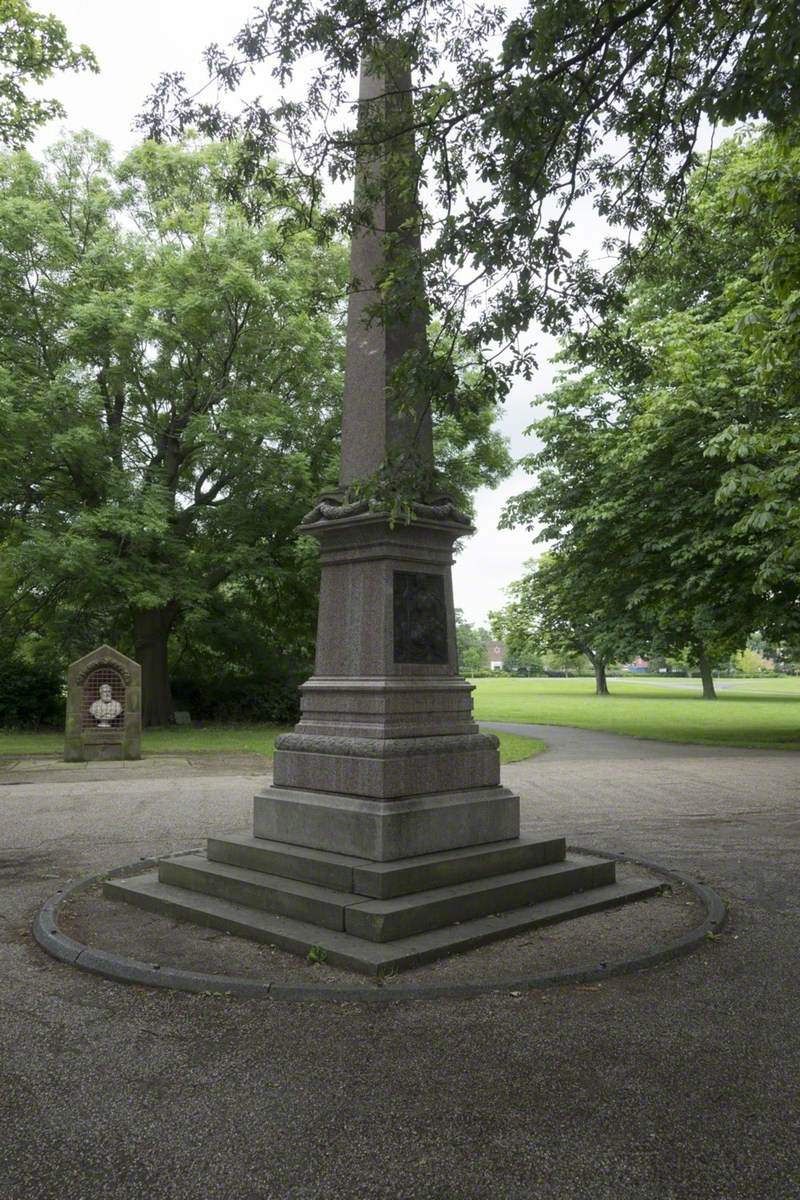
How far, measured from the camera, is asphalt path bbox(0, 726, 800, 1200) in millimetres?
2826

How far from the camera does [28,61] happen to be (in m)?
13.9

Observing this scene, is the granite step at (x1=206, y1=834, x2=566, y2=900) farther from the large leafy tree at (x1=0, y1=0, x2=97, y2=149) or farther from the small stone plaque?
the large leafy tree at (x1=0, y1=0, x2=97, y2=149)

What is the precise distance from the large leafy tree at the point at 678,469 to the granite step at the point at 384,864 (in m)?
9.57

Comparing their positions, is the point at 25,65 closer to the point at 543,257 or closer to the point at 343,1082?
the point at 543,257

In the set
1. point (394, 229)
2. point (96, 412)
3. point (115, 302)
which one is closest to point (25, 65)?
point (115, 302)

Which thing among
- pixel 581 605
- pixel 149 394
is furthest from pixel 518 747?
pixel 149 394

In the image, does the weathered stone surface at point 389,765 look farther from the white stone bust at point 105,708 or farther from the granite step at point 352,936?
the white stone bust at point 105,708

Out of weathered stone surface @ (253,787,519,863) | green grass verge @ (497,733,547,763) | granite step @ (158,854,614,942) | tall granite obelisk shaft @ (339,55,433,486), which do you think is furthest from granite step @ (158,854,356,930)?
green grass verge @ (497,733,547,763)

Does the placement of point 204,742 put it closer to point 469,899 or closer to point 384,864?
point 384,864

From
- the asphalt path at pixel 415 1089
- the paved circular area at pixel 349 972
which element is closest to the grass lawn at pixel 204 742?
the paved circular area at pixel 349 972

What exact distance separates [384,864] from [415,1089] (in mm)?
2126

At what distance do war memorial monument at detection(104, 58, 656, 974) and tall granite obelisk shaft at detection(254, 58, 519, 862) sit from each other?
0.01 metres

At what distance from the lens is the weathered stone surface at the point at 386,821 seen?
5.59 m

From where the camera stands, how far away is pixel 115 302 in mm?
20172
